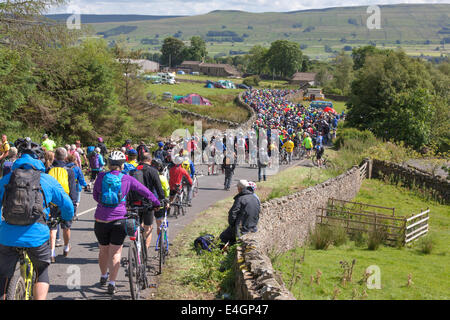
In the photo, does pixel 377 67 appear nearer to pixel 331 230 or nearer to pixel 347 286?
pixel 331 230

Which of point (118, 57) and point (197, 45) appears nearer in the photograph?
point (118, 57)

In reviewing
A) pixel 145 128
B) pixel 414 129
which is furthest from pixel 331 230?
pixel 414 129

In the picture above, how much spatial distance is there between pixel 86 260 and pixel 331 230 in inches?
393

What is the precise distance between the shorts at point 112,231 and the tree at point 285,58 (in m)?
147

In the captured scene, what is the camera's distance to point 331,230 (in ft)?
54.7

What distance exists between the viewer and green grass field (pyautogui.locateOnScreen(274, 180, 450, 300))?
10117 mm

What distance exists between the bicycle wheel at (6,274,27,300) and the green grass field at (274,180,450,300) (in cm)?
439

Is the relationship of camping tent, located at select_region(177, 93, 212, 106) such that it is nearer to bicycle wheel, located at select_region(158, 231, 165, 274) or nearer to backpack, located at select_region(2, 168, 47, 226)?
bicycle wheel, located at select_region(158, 231, 165, 274)

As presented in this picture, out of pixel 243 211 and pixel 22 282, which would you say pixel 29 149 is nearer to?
pixel 22 282

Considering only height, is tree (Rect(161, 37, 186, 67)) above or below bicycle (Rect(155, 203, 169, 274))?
above

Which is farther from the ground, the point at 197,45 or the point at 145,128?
the point at 197,45

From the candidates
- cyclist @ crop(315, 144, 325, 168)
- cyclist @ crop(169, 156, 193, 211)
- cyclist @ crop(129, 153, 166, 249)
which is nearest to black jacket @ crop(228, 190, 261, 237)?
cyclist @ crop(129, 153, 166, 249)

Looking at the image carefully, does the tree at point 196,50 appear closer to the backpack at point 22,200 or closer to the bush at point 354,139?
the bush at point 354,139
